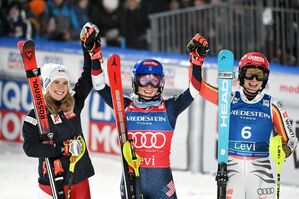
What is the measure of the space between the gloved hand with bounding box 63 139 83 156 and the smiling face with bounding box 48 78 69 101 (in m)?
0.43

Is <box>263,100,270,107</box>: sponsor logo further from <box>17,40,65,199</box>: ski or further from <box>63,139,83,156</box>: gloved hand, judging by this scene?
<box>17,40,65,199</box>: ski

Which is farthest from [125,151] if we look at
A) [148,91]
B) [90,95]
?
[90,95]

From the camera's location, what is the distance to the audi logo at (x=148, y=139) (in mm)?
7730

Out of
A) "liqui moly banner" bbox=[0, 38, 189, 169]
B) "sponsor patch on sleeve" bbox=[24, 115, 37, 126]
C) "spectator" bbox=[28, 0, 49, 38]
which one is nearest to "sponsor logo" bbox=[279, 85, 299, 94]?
"liqui moly banner" bbox=[0, 38, 189, 169]

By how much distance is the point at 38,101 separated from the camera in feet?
25.2

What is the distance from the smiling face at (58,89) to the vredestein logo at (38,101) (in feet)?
0.35

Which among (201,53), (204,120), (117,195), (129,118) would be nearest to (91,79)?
(129,118)

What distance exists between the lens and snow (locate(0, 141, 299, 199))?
34.2 ft

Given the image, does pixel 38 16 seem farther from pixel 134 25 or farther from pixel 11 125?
pixel 11 125

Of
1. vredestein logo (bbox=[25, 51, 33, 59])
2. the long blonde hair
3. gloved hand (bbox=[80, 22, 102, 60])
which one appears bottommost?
the long blonde hair

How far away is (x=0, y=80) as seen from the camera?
42.3 feet

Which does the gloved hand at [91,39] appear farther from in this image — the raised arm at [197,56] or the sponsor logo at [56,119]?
the raised arm at [197,56]

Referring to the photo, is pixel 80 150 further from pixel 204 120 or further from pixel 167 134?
pixel 204 120

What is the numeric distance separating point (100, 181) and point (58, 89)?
3.51m
